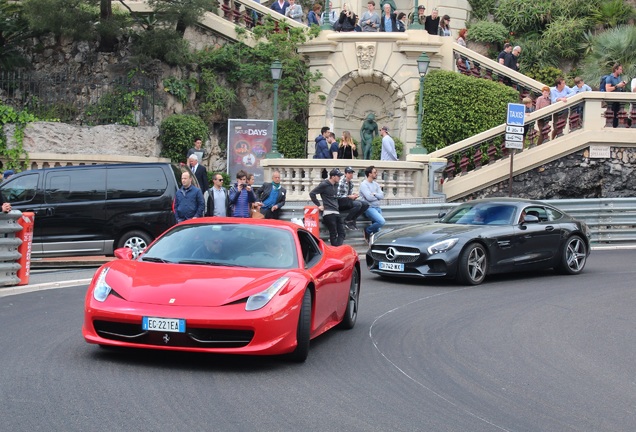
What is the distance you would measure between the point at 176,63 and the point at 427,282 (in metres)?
16.4

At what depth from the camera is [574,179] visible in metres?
27.5

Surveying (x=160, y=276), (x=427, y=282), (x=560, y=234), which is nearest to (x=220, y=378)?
(x=160, y=276)

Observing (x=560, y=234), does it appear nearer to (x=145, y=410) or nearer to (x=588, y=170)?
(x=588, y=170)

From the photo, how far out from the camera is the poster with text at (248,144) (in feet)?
98.4

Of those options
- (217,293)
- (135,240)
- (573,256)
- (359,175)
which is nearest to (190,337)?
(217,293)

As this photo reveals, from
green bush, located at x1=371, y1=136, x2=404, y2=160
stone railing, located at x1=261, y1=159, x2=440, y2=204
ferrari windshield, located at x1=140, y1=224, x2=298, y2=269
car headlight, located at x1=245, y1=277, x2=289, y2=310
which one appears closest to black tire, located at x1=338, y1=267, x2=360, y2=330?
ferrari windshield, located at x1=140, y1=224, x2=298, y2=269

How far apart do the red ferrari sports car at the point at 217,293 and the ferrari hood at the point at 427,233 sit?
6176 millimetres

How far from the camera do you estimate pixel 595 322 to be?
1309 centimetres

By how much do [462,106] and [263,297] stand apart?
22.9 metres

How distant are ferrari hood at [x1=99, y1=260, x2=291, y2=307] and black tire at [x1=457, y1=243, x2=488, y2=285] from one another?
23.8ft

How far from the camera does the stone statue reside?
32.2 m

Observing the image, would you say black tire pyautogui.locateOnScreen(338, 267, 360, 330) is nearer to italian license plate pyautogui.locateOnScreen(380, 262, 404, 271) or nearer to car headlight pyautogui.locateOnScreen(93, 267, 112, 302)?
car headlight pyautogui.locateOnScreen(93, 267, 112, 302)

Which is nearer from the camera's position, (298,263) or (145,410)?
(145,410)

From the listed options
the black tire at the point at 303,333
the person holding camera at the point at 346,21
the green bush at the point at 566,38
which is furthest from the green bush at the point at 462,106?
the black tire at the point at 303,333
